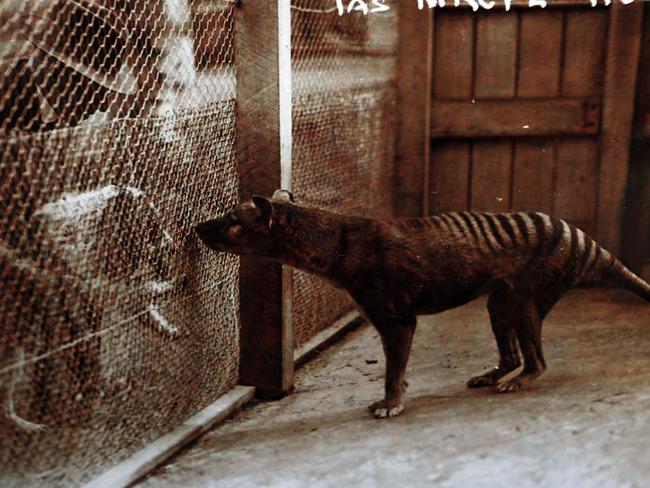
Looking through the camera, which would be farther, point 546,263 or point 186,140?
point 546,263

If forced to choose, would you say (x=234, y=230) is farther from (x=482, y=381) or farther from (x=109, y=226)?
(x=482, y=381)

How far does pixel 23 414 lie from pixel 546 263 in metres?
2.47

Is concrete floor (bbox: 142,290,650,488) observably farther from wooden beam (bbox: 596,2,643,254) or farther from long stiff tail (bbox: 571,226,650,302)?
wooden beam (bbox: 596,2,643,254)

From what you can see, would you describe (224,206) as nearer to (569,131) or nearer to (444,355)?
(444,355)

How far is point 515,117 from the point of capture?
635cm

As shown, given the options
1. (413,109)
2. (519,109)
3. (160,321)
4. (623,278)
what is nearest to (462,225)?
(623,278)

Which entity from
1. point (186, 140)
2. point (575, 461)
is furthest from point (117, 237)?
A: point (575, 461)

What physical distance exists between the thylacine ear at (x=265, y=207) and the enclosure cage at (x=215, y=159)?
0.83 feet

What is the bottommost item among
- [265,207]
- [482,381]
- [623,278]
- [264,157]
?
[482,381]

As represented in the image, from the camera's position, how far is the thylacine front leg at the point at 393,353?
13.8ft

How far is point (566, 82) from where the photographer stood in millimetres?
6340

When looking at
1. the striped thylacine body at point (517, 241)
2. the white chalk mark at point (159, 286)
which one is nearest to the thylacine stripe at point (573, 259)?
the striped thylacine body at point (517, 241)

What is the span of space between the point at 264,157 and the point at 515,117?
267 centimetres

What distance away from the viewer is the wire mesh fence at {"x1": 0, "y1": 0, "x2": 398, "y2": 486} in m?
3.10
